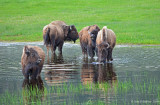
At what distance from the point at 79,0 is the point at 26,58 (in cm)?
4305

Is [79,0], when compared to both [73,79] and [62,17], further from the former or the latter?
[73,79]

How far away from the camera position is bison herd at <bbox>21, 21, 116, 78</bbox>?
15367 mm

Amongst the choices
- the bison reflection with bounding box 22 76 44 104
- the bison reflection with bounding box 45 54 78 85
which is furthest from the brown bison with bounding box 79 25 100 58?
the bison reflection with bounding box 22 76 44 104

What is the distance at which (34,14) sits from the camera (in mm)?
48062

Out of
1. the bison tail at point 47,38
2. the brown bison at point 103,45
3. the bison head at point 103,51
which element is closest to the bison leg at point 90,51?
the brown bison at point 103,45

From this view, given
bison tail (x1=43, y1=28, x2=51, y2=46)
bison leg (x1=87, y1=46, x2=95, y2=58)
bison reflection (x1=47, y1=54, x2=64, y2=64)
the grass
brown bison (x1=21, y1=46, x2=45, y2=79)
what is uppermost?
brown bison (x1=21, y1=46, x2=45, y2=79)

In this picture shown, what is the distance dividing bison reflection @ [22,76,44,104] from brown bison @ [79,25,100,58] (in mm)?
5394

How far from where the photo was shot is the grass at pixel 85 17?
33.1 m

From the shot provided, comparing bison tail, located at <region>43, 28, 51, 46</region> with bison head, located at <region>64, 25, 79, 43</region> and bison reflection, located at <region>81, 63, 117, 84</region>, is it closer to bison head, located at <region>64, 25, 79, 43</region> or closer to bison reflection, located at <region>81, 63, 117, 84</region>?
bison head, located at <region>64, 25, 79, 43</region>

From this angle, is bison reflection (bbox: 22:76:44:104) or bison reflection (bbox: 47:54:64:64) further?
bison reflection (bbox: 47:54:64:64)

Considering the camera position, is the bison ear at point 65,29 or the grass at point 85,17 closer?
the bison ear at point 65,29

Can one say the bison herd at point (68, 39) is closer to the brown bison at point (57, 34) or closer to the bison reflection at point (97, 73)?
the brown bison at point (57, 34)

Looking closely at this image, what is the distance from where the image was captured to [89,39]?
21.6m

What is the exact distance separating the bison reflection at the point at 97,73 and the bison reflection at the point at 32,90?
60.4 inches
